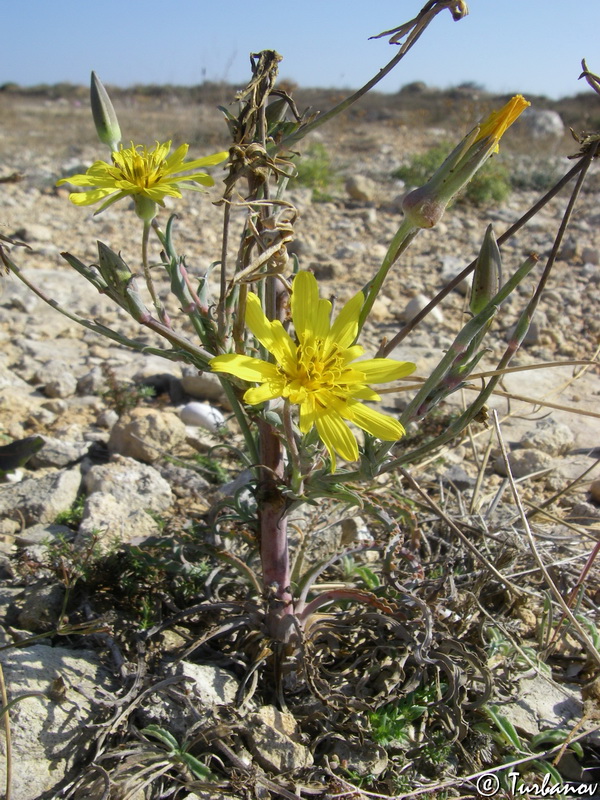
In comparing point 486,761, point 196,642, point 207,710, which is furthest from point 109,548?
point 486,761

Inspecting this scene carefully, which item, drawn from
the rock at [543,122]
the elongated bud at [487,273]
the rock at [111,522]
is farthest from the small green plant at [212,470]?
the rock at [543,122]

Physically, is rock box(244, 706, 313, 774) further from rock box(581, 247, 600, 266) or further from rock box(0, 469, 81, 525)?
rock box(581, 247, 600, 266)

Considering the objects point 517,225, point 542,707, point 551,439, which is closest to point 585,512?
point 551,439

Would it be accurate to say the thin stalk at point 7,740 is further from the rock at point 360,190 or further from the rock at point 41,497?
the rock at point 360,190

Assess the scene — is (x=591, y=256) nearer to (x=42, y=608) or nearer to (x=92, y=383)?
(x=92, y=383)

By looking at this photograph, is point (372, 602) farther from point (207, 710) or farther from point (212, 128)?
point (212, 128)
